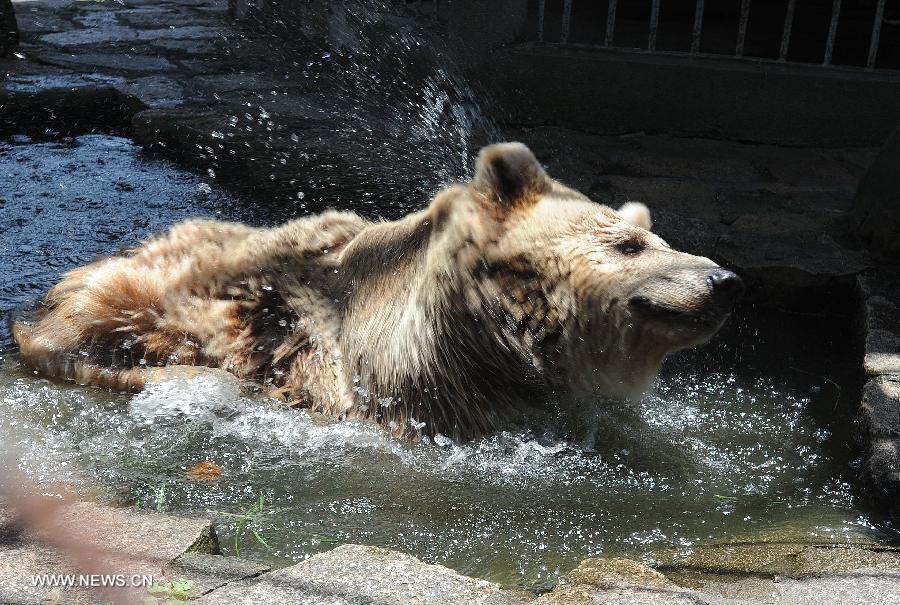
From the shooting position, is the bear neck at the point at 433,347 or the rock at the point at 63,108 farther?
the rock at the point at 63,108

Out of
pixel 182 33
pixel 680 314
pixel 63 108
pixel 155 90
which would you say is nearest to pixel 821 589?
pixel 680 314

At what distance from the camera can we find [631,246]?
10.2 ft

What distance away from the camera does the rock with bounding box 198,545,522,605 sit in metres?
2.04

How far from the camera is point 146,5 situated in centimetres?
1012

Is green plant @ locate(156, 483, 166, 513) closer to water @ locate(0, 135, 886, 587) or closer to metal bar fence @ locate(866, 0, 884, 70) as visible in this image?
water @ locate(0, 135, 886, 587)

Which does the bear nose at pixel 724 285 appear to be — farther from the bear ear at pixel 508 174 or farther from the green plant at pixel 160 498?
the green plant at pixel 160 498

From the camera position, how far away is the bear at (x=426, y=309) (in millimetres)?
3041

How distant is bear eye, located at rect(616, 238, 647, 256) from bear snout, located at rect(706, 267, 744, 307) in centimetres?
30

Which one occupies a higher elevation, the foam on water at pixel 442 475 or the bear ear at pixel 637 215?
the bear ear at pixel 637 215

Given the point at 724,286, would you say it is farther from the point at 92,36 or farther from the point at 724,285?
the point at 92,36

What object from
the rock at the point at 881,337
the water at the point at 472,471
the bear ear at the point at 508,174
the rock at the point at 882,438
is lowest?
the water at the point at 472,471

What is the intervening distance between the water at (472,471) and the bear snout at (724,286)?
27.3 inches

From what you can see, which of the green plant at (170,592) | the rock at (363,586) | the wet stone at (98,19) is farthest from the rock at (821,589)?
the wet stone at (98,19)

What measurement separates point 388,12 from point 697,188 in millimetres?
3598
